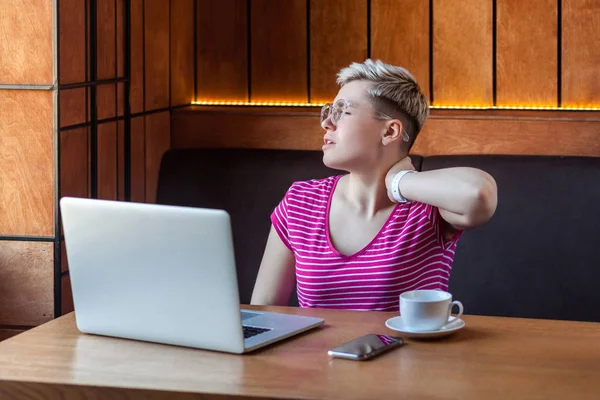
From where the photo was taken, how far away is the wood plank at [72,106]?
2.54 m

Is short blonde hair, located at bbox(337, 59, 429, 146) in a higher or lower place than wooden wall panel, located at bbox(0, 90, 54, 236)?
higher

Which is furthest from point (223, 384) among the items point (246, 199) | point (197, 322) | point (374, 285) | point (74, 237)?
point (246, 199)

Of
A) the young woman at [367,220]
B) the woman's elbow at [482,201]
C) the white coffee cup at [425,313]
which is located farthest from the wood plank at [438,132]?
the white coffee cup at [425,313]

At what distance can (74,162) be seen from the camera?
2625 millimetres

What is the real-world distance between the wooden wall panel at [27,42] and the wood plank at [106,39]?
264 mm

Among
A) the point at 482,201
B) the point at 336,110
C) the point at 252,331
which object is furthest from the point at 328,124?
the point at 252,331

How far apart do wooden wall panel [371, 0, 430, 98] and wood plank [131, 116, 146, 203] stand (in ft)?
2.93

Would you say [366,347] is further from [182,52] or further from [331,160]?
[182,52]

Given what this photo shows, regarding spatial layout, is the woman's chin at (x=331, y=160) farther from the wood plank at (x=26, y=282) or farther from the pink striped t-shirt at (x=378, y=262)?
the wood plank at (x=26, y=282)

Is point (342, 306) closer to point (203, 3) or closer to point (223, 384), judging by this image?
point (223, 384)

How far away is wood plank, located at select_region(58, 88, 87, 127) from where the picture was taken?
2.54 meters

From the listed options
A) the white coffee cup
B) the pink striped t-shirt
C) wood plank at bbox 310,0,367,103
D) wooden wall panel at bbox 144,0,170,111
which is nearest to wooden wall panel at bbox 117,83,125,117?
A: wooden wall panel at bbox 144,0,170,111

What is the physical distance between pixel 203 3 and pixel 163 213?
210cm

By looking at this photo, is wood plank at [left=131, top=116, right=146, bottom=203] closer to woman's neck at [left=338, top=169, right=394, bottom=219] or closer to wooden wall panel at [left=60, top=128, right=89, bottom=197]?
wooden wall panel at [left=60, top=128, right=89, bottom=197]
